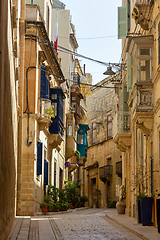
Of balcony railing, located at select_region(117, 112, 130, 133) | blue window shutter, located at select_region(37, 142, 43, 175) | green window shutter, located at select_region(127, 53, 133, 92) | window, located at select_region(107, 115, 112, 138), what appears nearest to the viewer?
green window shutter, located at select_region(127, 53, 133, 92)

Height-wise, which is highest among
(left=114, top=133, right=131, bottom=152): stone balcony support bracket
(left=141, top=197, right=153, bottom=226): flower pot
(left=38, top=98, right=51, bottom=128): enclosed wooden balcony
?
(left=38, top=98, right=51, bottom=128): enclosed wooden balcony

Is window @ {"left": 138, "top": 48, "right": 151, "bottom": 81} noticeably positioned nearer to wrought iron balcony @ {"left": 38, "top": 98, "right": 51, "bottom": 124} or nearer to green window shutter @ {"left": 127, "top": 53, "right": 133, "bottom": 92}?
green window shutter @ {"left": 127, "top": 53, "right": 133, "bottom": 92}

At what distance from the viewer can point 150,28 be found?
18.0 metres

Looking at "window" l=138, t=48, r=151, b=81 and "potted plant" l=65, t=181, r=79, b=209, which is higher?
"window" l=138, t=48, r=151, b=81

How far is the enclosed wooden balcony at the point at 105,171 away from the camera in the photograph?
155 feet

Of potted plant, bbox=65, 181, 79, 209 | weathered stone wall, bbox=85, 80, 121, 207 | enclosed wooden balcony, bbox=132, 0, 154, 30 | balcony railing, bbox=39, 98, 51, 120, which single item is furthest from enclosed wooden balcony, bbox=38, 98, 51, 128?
weathered stone wall, bbox=85, 80, 121, 207

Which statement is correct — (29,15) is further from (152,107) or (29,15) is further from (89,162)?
(89,162)

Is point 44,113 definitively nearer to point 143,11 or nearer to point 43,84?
point 43,84

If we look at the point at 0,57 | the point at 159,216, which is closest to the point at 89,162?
the point at 159,216

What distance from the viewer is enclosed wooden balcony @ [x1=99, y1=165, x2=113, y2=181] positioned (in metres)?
47.3

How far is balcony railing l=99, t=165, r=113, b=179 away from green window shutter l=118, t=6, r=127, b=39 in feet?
78.8

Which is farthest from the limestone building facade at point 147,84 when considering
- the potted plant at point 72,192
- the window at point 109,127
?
the window at point 109,127

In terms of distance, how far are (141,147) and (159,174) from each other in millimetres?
5434

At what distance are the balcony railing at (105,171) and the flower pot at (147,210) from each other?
31981mm
